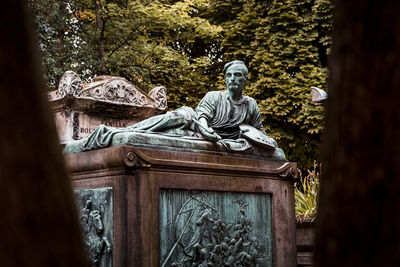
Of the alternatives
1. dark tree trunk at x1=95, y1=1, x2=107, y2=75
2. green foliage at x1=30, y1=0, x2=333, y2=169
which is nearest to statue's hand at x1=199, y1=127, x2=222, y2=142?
green foliage at x1=30, y1=0, x2=333, y2=169

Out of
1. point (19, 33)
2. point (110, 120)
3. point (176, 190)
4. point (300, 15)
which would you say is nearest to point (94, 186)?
point (176, 190)

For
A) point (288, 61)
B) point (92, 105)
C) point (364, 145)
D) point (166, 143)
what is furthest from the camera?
point (288, 61)

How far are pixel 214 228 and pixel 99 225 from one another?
53.6 inches

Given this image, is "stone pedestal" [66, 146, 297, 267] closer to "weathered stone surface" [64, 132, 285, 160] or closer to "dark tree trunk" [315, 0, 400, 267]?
A: "weathered stone surface" [64, 132, 285, 160]

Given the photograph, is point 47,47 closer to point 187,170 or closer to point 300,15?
point 300,15

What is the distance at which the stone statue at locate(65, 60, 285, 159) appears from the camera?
7.22 metres

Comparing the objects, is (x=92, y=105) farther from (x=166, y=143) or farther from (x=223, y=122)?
(x=166, y=143)

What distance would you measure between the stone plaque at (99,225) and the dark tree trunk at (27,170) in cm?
466

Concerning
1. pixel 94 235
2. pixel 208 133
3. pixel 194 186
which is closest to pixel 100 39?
pixel 208 133

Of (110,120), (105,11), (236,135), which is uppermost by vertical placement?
(105,11)

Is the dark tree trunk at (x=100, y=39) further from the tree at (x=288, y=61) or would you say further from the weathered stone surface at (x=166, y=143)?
the weathered stone surface at (x=166, y=143)

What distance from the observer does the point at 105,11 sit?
19250 mm

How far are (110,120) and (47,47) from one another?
4.22 metres

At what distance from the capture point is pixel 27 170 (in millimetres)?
1673
